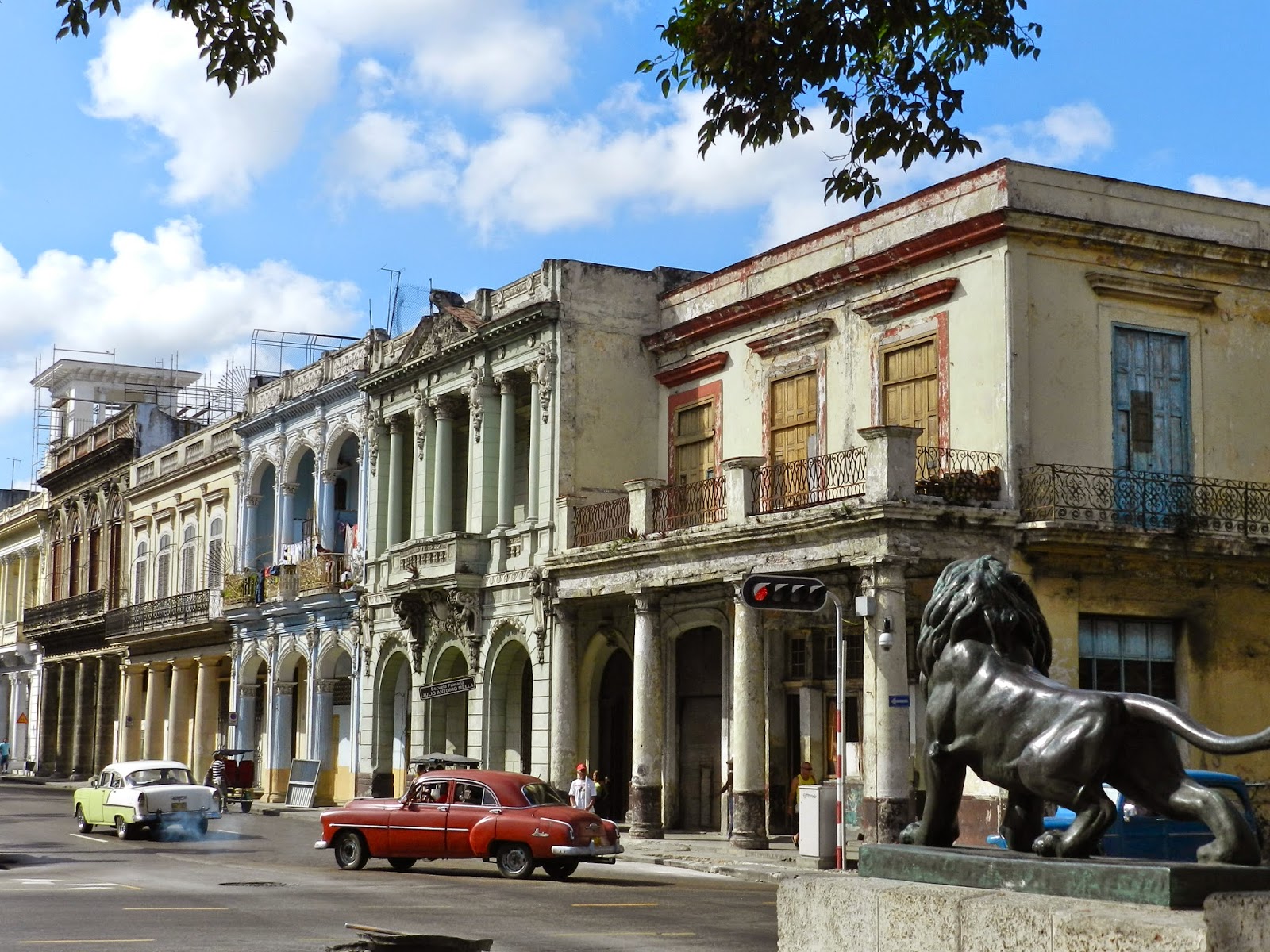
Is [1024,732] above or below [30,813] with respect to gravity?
above

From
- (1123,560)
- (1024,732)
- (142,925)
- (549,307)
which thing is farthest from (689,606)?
(1024,732)

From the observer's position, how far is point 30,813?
1387 inches

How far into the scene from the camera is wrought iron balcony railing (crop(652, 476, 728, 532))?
84.1 ft

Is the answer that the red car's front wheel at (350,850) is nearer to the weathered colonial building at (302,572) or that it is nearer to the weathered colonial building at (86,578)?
the weathered colonial building at (302,572)

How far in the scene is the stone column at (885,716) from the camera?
21422 mm

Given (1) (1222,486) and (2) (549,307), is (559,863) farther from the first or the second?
(2) (549,307)

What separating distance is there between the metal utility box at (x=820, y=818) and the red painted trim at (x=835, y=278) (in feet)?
23.8

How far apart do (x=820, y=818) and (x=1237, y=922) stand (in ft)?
53.9

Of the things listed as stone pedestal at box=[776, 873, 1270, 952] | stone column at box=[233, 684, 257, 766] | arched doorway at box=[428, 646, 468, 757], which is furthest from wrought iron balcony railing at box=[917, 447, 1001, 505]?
stone column at box=[233, 684, 257, 766]

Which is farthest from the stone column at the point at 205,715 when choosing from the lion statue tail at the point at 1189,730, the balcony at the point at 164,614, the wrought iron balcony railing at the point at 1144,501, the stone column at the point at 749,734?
the lion statue tail at the point at 1189,730

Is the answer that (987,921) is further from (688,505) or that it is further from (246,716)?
(246,716)

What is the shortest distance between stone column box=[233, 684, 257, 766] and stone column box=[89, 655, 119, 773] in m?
11.4

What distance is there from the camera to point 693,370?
2898 cm

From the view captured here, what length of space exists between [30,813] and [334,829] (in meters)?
16.5
